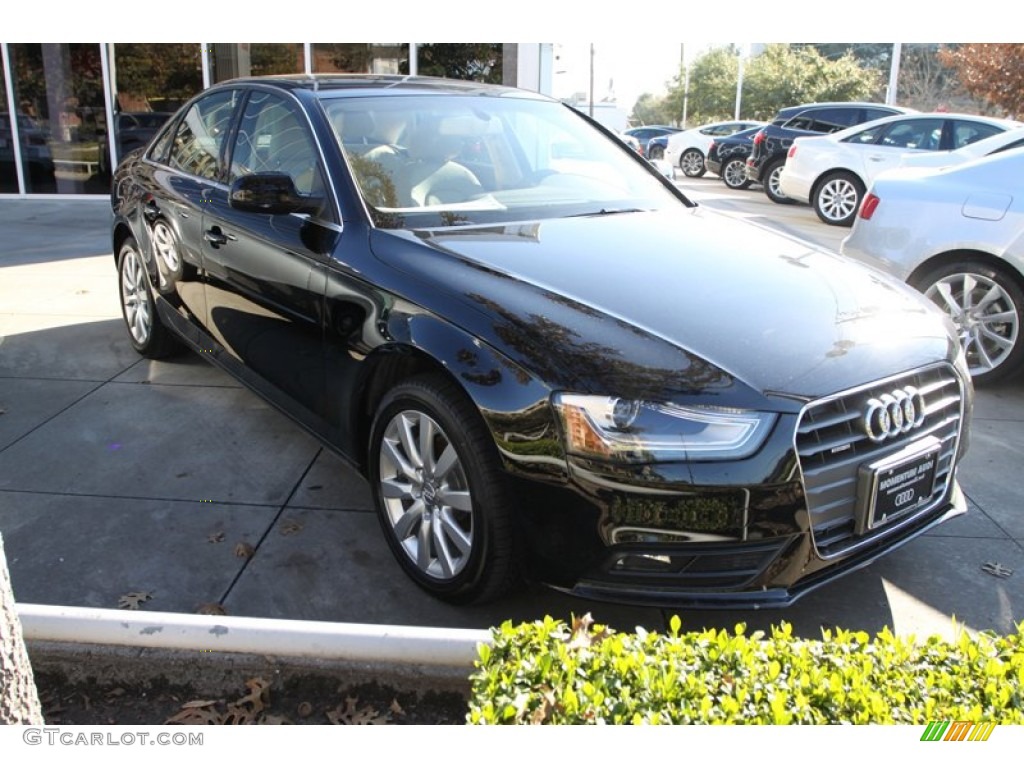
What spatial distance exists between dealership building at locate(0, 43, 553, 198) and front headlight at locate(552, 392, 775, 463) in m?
12.0

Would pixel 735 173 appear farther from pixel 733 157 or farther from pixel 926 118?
pixel 926 118

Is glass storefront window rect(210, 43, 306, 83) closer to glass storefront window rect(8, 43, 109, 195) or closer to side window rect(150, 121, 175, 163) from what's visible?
glass storefront window rect(8, 43, 109, 195)

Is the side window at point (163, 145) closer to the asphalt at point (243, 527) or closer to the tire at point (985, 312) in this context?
the asphalt at point (243, 527)

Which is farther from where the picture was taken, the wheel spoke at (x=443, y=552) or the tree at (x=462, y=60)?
the tree at (x=462, y=60)

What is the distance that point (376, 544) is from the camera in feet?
11.3

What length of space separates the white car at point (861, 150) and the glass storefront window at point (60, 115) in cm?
1086

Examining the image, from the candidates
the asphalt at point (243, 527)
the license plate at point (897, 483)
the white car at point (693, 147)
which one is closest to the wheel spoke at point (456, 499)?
the asphalt at point (243, 527)

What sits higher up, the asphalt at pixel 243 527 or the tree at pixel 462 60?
the tree at pixel 462 60

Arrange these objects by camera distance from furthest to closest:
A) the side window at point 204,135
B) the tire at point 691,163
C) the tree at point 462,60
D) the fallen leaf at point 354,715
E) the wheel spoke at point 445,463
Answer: the tire at point 691,163
the tree at point 462,60
the side window at point 204,135
the wheel spoke at point 445,463
the fallen leaf at point 354,715

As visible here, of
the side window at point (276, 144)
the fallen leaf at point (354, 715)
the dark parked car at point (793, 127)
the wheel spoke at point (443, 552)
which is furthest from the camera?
the dark parked car at point (793, 127)

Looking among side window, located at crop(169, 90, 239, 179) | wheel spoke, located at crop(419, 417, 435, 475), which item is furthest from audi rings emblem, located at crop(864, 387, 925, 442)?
side window, located at crop(169, 90, 239, 179)

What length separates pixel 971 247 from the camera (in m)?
5.15

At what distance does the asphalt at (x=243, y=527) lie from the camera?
3037 millimetres
